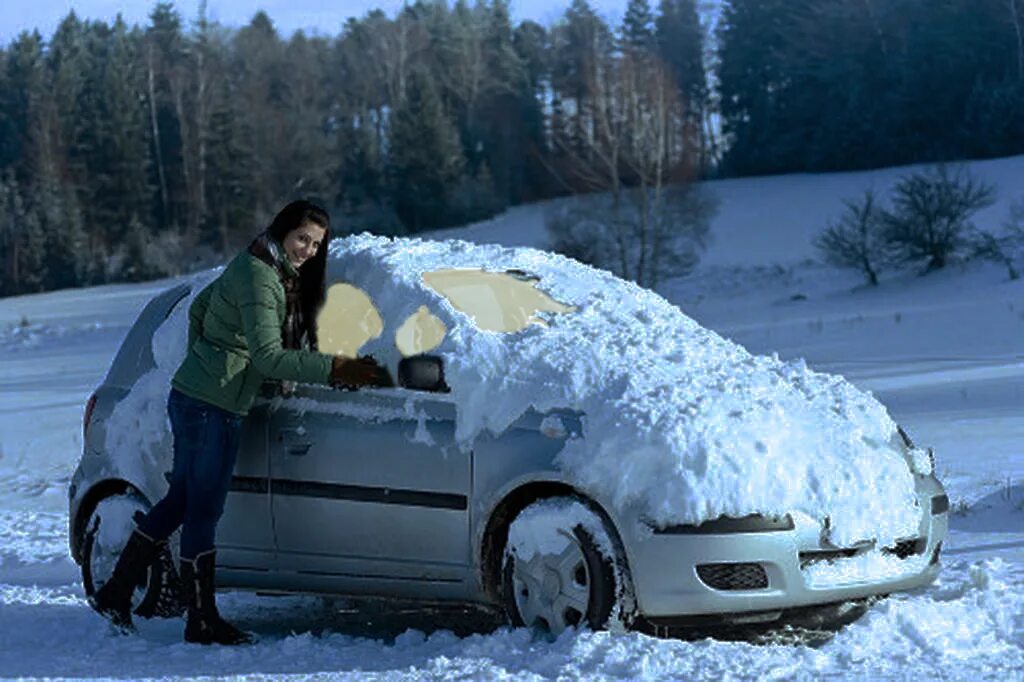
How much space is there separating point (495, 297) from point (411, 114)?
215 feet

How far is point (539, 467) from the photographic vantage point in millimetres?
5777

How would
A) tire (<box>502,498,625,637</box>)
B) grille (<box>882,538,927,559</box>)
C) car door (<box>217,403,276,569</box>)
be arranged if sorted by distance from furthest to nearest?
car door (<box>217,403,276,569</box>) → grille (<box>882,538,927,559</box>) → tire (<box>502,498,625,637</box>)

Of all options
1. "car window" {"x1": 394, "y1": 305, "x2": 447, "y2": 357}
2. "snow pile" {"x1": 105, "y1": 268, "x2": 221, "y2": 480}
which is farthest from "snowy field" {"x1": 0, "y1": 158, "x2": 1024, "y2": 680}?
"car window" {"x1": 394, "y1": 305, "x2": 447, "y2": 357}

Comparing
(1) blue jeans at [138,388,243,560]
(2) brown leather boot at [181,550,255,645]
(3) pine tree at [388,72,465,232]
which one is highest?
(3) pine tree at [388,72,465,232]

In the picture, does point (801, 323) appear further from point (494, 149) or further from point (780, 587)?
point (494, 149)

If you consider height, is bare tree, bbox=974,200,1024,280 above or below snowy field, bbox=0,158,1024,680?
above

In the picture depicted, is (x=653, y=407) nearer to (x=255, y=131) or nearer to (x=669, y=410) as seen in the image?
(x=669, y=410)

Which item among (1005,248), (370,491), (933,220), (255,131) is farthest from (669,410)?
(255,131)

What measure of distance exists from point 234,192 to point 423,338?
68561mm

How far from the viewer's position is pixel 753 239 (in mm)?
55469

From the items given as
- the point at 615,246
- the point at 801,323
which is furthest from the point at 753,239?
the point at 801,323

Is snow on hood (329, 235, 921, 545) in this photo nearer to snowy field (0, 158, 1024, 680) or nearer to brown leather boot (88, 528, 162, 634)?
snowy field (0, 158, 1024, 680)

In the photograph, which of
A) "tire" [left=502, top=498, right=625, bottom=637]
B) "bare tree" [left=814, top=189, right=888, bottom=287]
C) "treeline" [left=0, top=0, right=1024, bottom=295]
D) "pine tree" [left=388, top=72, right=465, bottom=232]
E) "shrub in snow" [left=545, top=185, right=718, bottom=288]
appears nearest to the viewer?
"tire" [left=502, top=498, right=625, bottom=637]

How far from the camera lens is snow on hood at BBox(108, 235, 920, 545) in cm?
562
